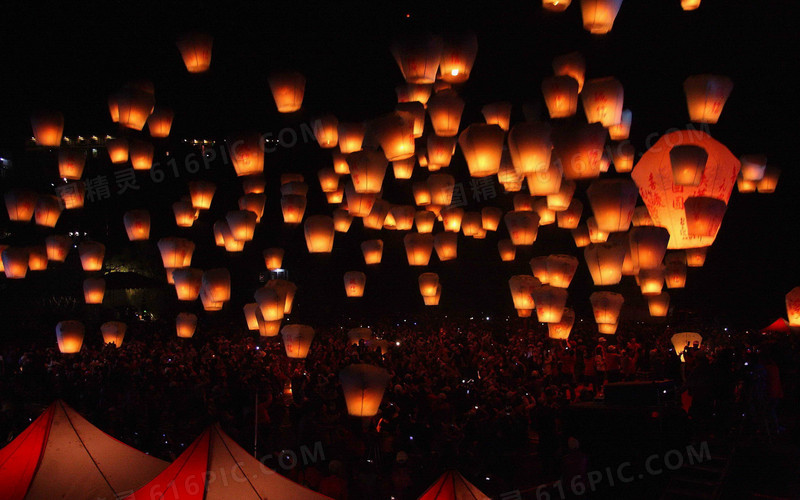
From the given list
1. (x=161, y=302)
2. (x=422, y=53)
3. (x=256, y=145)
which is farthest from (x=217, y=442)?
(x=161, y=302)

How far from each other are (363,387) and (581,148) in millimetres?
4685

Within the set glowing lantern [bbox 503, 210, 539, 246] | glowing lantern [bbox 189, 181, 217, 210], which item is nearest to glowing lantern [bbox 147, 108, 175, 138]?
glowing lantern [bbox 189, 181, 217, 210]

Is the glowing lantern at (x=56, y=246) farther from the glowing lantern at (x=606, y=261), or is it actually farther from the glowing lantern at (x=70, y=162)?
the glowing lantern at (x=606, y=261)

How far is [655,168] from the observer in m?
9.84

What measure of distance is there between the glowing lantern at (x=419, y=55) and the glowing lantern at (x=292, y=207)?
12.7 feet

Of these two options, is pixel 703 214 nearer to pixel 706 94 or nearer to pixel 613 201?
pixel 613 201

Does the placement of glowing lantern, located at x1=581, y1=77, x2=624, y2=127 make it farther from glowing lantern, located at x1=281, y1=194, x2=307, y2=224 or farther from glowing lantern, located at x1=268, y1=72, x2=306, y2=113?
glowing lantern, located at x1=281, y1=194, x2=307, y2=224

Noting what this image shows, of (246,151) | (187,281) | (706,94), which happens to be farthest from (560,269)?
(187,281)

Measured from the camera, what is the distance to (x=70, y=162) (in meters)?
13.9

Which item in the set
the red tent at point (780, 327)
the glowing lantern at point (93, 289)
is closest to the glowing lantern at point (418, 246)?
the glowing lantern at point (93, 289)

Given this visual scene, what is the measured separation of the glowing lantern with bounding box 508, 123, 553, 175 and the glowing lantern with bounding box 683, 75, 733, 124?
2.72m

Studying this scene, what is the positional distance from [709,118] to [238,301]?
1770 centimetres

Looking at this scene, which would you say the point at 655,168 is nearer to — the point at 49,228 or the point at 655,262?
the point at 655,262

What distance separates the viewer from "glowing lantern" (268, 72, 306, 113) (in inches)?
463
